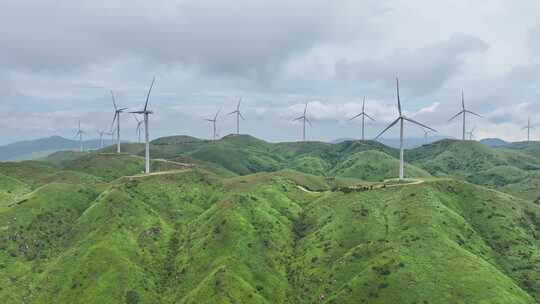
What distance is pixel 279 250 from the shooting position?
166 meters

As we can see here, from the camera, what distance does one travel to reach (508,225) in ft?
566

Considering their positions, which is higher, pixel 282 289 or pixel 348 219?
pixel 348 219

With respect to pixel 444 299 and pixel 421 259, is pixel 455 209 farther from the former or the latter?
pixel 444 299

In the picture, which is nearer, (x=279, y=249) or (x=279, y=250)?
(x=279, y=250)

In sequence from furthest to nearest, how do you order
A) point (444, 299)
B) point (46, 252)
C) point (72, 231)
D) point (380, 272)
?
1. point (72, 231)
2. point (46, 252)
3. point (380, 272)
4. point (444, 299)

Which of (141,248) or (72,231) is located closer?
(141,248)

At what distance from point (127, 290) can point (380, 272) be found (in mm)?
80524

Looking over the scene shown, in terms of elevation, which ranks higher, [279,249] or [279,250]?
[279,249]

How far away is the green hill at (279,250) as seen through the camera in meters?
→ 134

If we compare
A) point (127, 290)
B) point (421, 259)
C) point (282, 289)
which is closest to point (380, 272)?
point (421, 259)

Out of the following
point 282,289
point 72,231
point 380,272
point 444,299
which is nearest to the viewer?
point 444,299

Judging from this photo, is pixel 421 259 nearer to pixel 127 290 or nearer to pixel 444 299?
pixel 444 299

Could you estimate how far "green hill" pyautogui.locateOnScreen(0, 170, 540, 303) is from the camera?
134m

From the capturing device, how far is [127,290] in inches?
5571
